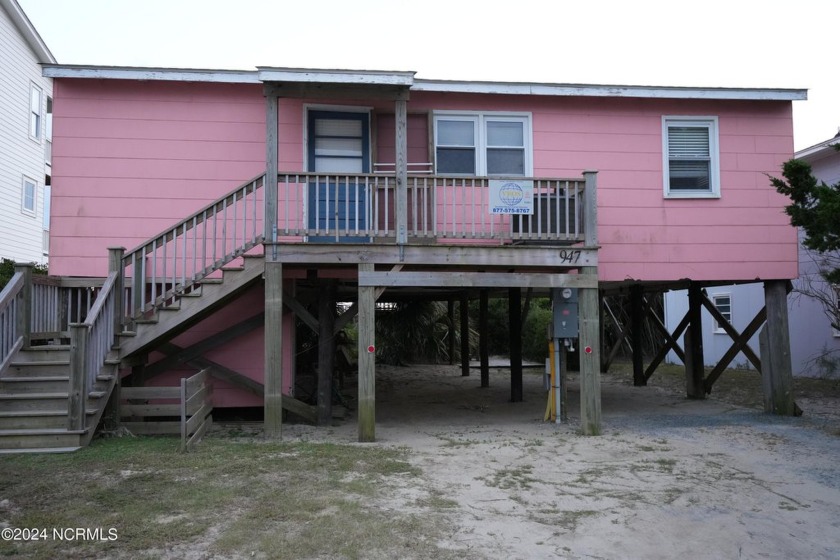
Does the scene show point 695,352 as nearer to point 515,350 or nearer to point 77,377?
point 515,350

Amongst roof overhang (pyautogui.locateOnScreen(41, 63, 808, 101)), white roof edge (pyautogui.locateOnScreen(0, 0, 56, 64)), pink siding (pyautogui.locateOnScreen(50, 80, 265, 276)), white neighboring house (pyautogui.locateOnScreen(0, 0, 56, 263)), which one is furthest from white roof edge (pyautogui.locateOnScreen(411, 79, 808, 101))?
white roof edge (pyautogui.locateOnScreen(0, 0, 56, 64))

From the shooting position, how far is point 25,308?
27.0 feet

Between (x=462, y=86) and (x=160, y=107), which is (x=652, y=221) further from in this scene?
(x=160, y=107)

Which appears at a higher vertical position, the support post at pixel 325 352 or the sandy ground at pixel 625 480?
the support post at pixel 325 352

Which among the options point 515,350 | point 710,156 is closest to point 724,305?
point 515,350

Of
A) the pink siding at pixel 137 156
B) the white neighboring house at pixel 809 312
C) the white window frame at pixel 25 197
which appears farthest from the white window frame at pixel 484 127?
the white window frame at pixel 25 197

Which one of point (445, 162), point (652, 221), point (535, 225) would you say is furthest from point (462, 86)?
point (652, 221)

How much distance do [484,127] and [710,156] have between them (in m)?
3.79

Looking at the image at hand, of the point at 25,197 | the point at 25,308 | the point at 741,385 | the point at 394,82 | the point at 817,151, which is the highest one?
the point at 817,151

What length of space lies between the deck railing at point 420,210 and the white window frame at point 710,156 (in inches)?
72.6

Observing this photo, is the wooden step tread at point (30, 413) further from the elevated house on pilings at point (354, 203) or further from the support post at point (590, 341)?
the support post at point (590, 341)

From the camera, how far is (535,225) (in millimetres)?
9242

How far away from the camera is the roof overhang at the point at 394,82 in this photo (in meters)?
8.31

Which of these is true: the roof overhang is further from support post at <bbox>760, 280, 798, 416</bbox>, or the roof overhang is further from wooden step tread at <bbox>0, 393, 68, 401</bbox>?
wooden step tread at <bbox>0, 393, 68, 401</bbox>
